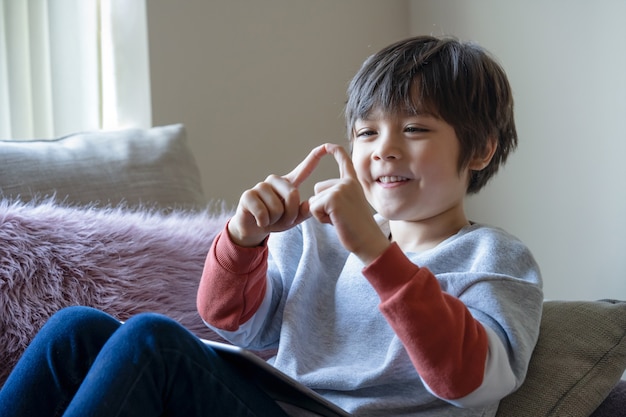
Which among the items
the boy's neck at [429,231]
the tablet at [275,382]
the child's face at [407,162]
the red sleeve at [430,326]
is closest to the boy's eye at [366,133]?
the child's face at [407,162]

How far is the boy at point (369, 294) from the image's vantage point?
0.94 metres

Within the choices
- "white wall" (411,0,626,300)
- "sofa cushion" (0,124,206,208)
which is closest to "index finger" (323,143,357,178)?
"sofa cushion" (0,124,206,208)

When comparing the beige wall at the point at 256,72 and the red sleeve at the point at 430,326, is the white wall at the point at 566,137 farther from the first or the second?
the red sleeve at the point at 430,326

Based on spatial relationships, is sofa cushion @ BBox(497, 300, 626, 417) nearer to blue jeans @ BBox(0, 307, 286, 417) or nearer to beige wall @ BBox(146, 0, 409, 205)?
blue jeans @ BBox(0, 307, 286, 417)

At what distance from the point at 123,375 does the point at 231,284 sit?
0.28 meters

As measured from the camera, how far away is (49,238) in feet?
4.15

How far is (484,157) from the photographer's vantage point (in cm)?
121

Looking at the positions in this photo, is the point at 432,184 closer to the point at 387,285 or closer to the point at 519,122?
the point at 387,285

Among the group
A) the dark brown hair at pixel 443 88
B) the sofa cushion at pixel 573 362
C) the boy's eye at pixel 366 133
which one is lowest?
the sofa cushion at pixel 573 362

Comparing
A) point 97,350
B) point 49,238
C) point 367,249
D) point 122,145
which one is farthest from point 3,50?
point 367,249

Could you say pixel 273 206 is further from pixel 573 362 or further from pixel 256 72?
pixel 256 72

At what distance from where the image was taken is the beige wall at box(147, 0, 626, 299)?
1896mm

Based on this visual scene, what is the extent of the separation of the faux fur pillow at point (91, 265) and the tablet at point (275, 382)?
32cm

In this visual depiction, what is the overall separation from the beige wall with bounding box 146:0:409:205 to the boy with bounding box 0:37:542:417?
0.91m
